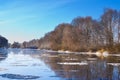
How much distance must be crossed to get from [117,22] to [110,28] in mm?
2511

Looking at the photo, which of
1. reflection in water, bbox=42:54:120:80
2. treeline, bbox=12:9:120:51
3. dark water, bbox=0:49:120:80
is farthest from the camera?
treeline, bbox=12:9:120:51

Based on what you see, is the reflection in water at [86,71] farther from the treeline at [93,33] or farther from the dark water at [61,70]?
the treeline at [93,33]

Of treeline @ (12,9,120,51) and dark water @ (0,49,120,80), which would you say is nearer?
dark water @ (0,49,120,80)

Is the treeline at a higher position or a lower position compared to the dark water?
higher

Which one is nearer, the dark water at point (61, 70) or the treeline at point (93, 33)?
the dark water at point (61, 70)

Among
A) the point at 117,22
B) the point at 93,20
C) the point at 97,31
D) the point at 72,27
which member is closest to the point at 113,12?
the point at 117,22

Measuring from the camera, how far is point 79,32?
90688 mm

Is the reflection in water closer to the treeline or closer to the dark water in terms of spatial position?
the dark water

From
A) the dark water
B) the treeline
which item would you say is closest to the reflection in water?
the dark water

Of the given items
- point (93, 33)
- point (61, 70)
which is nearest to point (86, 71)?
point (61, 70)

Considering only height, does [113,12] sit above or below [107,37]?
above

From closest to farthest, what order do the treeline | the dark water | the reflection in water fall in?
the reflection in water → the dark water → the treeline

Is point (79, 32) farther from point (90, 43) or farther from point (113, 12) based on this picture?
point (113, 12)

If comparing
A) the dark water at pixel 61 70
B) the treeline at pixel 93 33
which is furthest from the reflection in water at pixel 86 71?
the treeline at pixel 93 33
